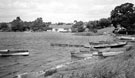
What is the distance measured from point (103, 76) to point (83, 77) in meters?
1.10

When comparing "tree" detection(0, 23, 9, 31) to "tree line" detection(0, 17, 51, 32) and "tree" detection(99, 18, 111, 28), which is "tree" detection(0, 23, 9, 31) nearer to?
"tree line" detection(0, 17, 51, 32)

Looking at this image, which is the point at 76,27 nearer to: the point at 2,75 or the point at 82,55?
the point at 82,55

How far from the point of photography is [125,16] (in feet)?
209

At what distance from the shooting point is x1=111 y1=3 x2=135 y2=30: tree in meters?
63.6

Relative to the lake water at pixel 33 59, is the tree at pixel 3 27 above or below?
above

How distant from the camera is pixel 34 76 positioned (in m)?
11.8

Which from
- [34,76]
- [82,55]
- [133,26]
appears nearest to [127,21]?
[133,26]

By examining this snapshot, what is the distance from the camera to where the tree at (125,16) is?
6356cm

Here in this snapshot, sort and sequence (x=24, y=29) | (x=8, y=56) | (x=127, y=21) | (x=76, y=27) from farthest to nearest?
(x=24, y=29) → (x=76, y=27) → (x=127, y=21) → (x=8, y=56)

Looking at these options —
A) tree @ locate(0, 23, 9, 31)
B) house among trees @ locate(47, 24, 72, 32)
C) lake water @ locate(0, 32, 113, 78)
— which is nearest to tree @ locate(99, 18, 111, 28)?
house among trees @ locate(47, 24, 72, 32)

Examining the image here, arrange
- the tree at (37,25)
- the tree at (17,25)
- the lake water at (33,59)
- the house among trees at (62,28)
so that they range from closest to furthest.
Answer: the lake water at (33,59), the tree at (17,25), the tree at (37,25), the house among trees at (62,28)

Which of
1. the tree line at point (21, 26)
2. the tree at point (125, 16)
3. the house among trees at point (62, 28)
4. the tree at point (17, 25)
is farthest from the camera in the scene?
the house among trees at point (62, 28)

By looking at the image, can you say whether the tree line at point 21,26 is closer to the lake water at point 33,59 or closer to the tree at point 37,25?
the tree at point 37,25

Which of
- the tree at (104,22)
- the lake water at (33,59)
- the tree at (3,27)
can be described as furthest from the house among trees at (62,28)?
the lake water at (33,59)
